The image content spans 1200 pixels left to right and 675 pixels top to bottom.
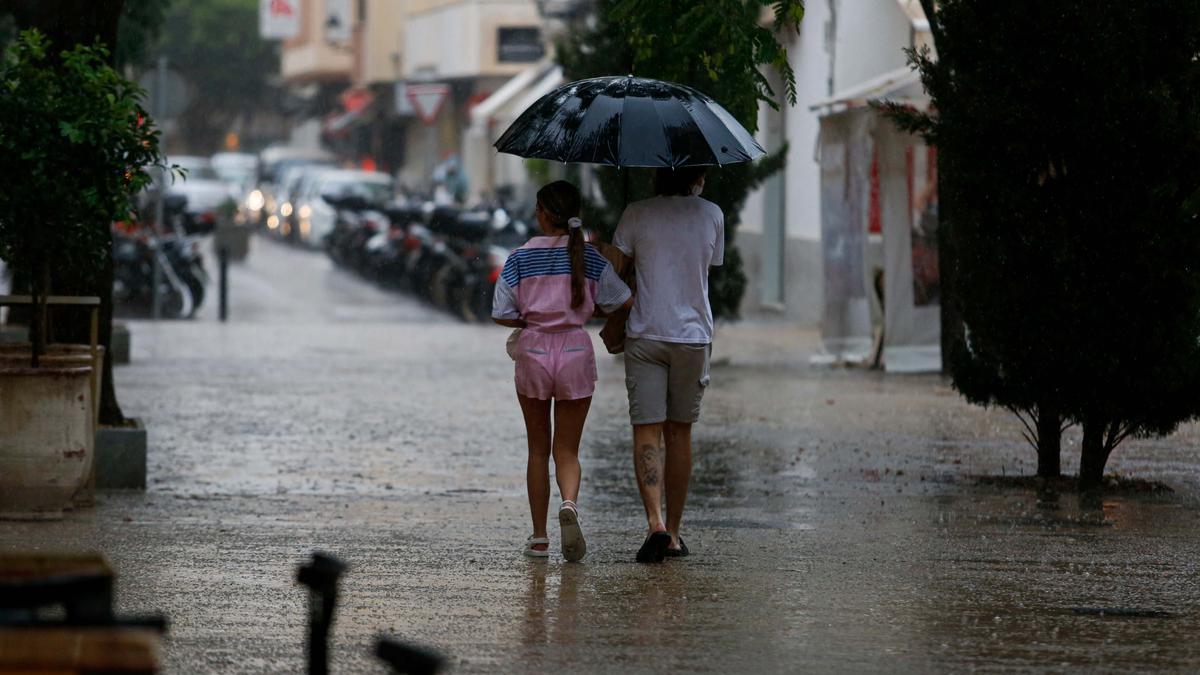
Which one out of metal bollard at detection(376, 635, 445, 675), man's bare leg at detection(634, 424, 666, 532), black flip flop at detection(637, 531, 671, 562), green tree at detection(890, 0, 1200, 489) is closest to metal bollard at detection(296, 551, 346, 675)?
metal bollard at detection(376, 635, 445, 675)

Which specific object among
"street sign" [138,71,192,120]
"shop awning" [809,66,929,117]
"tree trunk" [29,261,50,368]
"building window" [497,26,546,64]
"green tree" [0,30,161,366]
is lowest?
"tree trunk" [29,261,50,368]

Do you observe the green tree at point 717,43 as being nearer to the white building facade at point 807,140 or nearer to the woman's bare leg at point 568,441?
the woman's bare leg at point 568,441

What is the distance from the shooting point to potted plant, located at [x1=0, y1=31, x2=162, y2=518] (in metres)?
9.67

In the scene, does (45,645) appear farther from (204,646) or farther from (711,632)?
(711,632)

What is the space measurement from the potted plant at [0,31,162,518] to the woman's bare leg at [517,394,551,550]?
231 centimetres

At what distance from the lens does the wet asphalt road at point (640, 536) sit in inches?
274

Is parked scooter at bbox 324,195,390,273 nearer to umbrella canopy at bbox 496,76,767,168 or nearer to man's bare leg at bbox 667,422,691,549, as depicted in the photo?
umbrella canopy at bbox 496,76,767,168

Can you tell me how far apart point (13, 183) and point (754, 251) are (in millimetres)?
22011

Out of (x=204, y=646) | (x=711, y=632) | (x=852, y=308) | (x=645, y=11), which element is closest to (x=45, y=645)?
(x=204, y=646)

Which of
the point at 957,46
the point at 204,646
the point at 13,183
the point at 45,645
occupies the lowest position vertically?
the point at 204,646

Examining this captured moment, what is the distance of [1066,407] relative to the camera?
36.3 feet

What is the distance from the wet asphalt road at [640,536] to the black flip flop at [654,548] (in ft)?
0.27

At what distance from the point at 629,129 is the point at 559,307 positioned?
76 centimetres

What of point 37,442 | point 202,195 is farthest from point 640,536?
point 202,195
